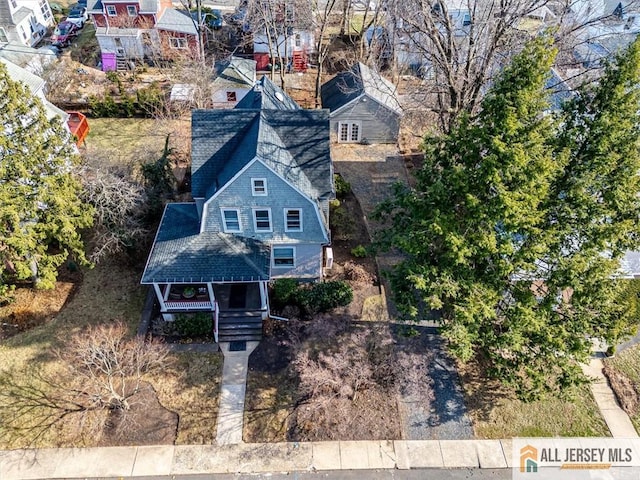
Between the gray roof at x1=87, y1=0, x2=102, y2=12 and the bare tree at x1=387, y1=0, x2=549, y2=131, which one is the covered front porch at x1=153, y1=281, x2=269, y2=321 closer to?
the bare tree at x1=387, y1=0, x2=549, y2=131

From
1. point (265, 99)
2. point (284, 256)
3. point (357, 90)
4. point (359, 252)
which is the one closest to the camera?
point (284, 256)

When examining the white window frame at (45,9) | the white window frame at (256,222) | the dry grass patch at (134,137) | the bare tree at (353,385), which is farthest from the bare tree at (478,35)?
the white window frame at (45,9)

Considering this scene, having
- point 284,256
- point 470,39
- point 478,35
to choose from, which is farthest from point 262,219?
point 478,35

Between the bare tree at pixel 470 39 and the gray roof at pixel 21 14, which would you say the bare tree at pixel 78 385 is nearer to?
the bare tree at pixel 470 39

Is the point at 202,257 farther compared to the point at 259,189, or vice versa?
the point at 202,257

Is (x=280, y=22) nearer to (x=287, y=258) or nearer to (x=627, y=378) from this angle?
(x=287, y=258)

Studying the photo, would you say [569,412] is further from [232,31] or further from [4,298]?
[232,31]
